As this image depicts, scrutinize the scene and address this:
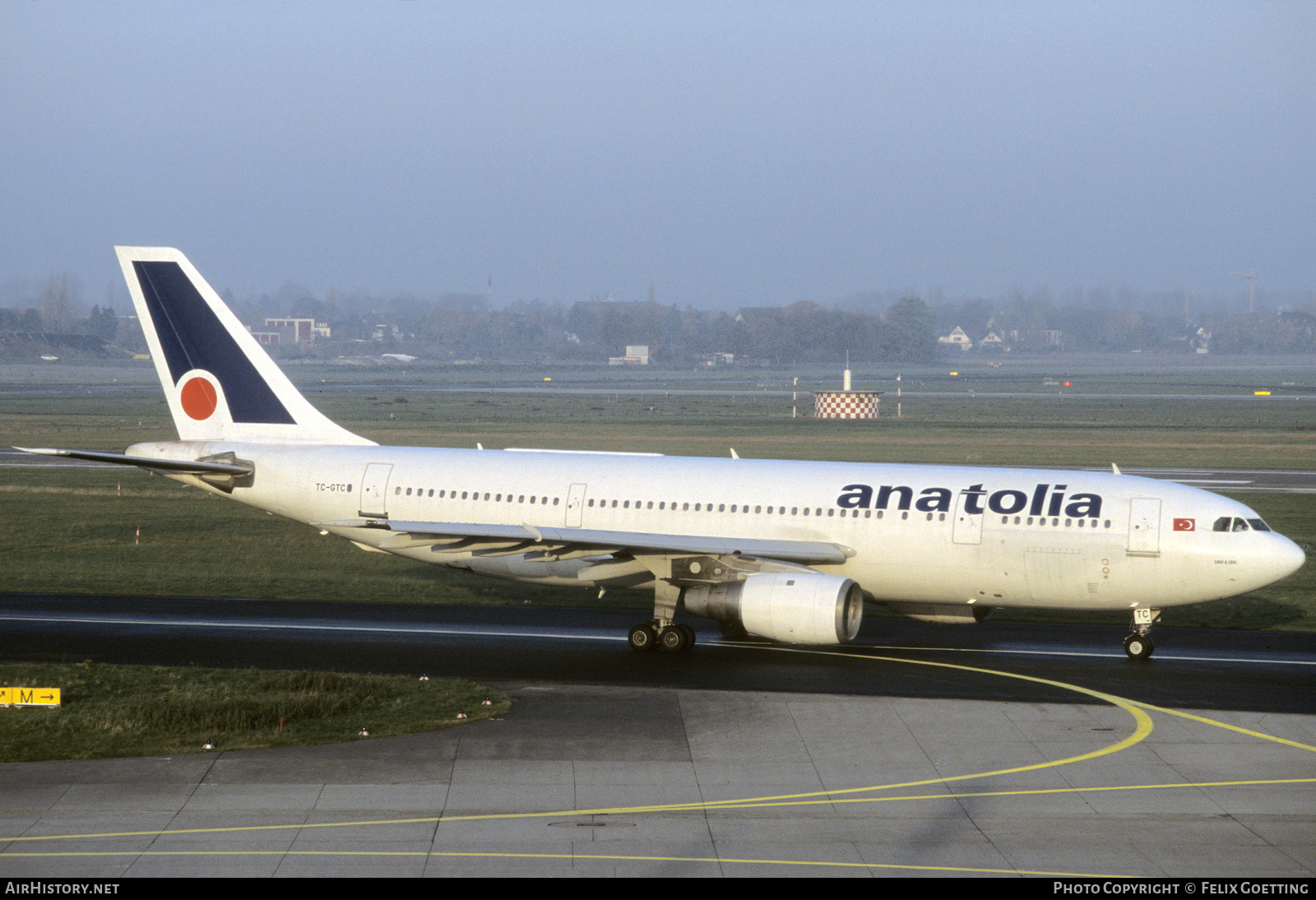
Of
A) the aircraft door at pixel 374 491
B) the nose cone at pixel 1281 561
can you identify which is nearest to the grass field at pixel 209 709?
the aircraft door at pixel 374 491

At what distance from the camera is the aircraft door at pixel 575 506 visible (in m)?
30.0

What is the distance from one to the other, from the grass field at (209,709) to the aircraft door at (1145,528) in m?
12.9

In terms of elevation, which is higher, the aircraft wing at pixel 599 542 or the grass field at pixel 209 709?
the aircraft wing at pixel 599 542

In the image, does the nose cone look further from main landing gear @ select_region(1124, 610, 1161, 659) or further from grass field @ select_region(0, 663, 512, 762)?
grass field @ select_region(0, 663, 512, 762)

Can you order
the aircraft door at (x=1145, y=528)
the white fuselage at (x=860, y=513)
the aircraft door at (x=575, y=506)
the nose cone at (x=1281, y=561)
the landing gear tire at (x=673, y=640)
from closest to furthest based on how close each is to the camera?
the nose cone at (x=1281, y=561), the aircraft door at (x=1145, y=528), the white fuselage at (x=860, y=513), the landing gear tire at (x=673, y=640), the aircraft door at (x=575, y=506)

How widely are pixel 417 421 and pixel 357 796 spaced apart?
281 ft

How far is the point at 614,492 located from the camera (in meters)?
30.0

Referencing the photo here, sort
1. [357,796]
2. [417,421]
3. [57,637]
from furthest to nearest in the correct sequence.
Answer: [417,421], [57,637], [357,796]

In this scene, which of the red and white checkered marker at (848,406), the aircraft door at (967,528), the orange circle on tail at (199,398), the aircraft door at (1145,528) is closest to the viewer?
the aircraft door at (1145,528)

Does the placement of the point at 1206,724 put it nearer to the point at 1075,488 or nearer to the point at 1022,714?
the point at 1022,714

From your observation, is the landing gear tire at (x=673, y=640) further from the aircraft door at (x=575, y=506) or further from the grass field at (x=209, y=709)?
the grass field at (x=209, y=709)

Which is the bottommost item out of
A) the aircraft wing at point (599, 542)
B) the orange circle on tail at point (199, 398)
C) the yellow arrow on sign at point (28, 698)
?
the yellow arrow on sign at point (28, 698)
